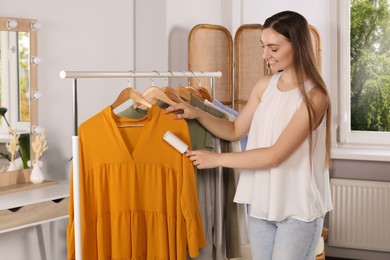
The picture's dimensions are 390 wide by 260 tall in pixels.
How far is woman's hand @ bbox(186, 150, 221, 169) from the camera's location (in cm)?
233

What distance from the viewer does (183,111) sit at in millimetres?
2389

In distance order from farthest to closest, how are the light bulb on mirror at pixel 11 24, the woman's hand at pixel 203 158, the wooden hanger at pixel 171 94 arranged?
the light bulb on mirror at pixel 11 24
the wooden hanger at pixel 171 94
the woman's hand at pixel 203 158

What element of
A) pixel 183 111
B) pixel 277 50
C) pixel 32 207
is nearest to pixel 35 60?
pixel 32 207

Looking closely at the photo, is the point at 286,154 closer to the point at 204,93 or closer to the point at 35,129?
the point at 204,93

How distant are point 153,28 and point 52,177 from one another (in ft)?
3.68

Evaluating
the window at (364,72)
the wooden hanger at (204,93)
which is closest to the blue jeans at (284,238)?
the wooden hanger at (204,93)

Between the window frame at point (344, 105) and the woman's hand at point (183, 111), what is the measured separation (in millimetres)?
2478

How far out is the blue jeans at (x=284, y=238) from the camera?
2238 millimetres

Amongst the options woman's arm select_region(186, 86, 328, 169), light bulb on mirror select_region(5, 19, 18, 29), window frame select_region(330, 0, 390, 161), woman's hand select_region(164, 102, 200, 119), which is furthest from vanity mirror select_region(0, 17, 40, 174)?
window frame select_region(330, 0, 390, 161)

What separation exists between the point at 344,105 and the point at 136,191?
2.77 meters

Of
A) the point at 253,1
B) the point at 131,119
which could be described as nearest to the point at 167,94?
the point at 131,119

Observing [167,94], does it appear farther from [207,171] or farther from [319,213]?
[319,213]

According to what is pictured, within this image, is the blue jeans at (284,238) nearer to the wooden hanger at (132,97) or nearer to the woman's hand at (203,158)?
the woman's hand at (203,158)

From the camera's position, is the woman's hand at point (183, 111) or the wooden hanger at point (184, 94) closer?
the woman's hand at point (183, 111)
